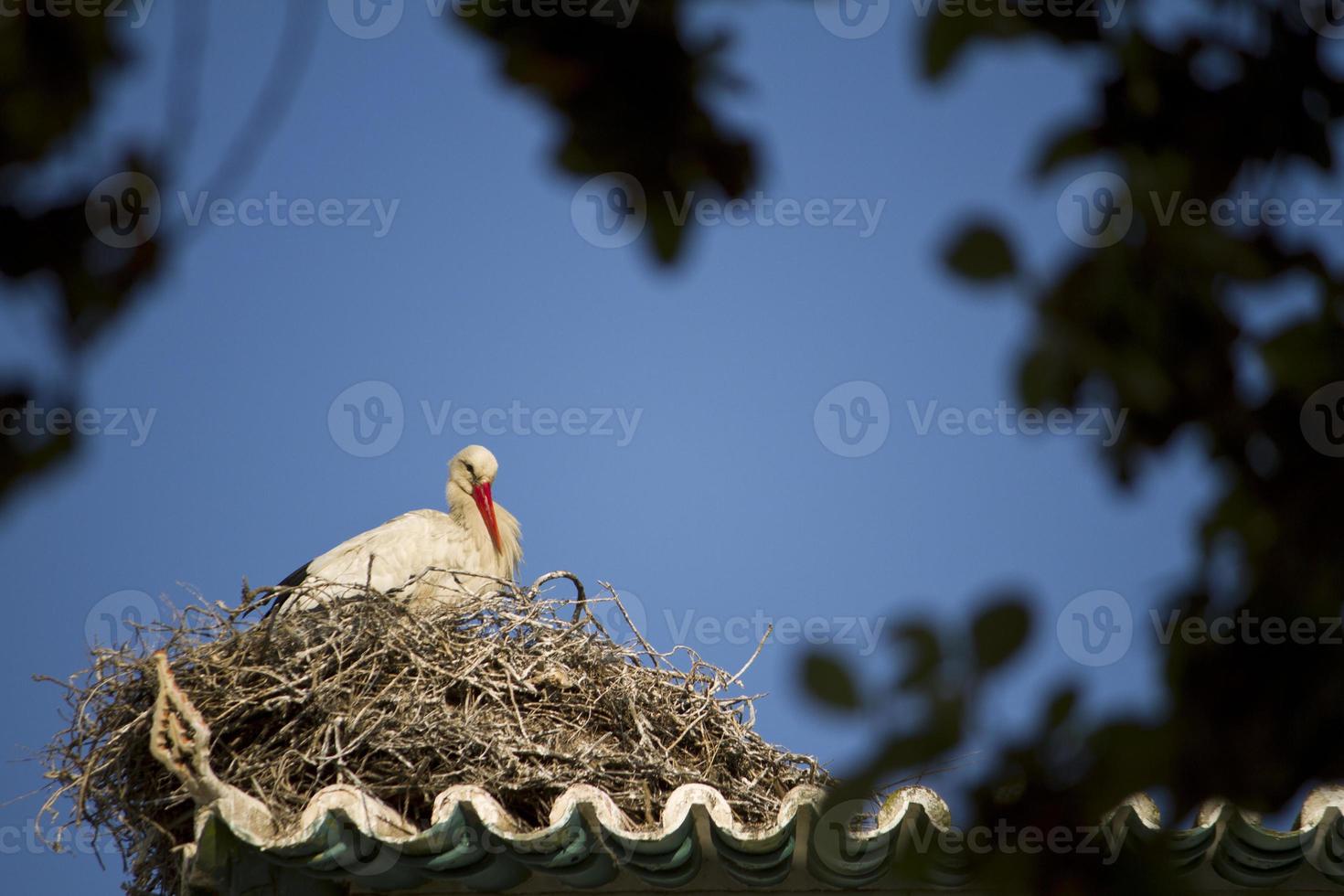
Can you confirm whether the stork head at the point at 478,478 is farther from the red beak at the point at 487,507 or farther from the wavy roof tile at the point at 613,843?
the wavy roof tile at the point at 613,843

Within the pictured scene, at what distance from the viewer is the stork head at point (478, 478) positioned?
22.0ft

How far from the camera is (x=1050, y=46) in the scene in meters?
1.37

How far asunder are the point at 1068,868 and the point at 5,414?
950mm

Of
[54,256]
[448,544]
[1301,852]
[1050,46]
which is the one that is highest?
[448,544]

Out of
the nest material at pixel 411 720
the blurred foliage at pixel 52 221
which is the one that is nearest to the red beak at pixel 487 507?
the nest material at pixel 411 720

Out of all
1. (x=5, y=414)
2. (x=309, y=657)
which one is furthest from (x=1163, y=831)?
(x=309, y=657)

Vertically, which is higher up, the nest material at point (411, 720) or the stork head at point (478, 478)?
the stork head at point (478, 478)

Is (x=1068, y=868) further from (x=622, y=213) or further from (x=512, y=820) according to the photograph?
(x=512, y=820)

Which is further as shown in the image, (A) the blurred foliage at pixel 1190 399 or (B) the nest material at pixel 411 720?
(B) the nest material at pixel 411 720

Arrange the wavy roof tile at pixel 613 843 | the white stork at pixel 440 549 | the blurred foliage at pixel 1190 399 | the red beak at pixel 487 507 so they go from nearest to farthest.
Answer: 1. the blurred foliage at pixel 1190 399
2. the wavy roof tile at pixel 613 843
3. the white stork at pixel 440 549
4. the red beak at pixel 487 507

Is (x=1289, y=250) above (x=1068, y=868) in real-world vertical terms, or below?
above

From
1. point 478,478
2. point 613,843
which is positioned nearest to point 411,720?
point 613,843

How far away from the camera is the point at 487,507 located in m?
6.76

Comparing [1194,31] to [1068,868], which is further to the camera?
[1194,31]
